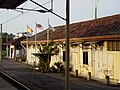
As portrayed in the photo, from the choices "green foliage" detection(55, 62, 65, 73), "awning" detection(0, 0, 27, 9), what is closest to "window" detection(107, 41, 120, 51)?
"awning" detection(0, 0, 27, 9)

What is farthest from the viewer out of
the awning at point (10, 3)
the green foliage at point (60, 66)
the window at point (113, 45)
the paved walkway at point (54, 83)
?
the green foliage at point (60, 66)

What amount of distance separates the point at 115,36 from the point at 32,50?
2799 centimetres

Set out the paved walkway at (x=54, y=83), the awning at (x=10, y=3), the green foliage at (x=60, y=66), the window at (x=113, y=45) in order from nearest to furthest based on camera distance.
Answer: the awning at (x=10, y=3)
the paved walkway at (x=54, y=83)
the window at (x=113, y=45)
the green foliage at (x=60, y=66)

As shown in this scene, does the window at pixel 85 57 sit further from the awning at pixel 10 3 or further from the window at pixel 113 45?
the awning at pixel 10 3

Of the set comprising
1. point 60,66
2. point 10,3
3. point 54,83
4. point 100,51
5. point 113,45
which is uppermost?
point 10,3

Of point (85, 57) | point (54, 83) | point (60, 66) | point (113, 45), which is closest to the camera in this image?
point (54, 83)

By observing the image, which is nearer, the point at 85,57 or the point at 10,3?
the point at 10,3

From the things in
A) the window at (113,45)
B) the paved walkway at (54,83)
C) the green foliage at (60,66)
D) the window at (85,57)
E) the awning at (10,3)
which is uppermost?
the awning at (10,3)

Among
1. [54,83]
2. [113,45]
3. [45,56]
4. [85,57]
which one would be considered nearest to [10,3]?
[54,83]

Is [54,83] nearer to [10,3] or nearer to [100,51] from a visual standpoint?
[100,51]

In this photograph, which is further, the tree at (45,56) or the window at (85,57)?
the tree at (45,56)

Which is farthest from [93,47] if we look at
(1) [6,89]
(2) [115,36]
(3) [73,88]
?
(1) [6,89]

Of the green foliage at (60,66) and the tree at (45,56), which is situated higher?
the tree at (45,56)

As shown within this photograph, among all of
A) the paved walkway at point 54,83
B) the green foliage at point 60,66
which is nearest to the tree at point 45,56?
the green foliage at point 60,66
